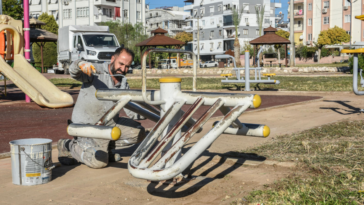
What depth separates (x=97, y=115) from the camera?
4.85 meters

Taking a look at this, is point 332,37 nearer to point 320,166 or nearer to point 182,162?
point 320,166

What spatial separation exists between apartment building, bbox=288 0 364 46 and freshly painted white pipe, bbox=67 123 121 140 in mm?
69080

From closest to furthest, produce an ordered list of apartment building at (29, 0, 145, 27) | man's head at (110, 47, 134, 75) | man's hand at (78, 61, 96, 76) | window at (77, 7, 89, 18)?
1. man's hand at (78, 61, 96, 76)
2. man's head at (110, 47, 134, 75)
3. apartment building at (29, 0, 145, 27)
4. window at (77, 7, 89, 18)

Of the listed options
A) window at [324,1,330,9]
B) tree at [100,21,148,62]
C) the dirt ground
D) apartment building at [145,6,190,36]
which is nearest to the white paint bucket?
the dirt ground

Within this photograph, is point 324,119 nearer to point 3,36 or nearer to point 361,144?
point 361,144

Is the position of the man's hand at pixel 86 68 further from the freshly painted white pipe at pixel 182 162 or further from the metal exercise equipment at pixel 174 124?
the freshly painted white pipe at pixel 182 162

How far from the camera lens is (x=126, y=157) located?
5406mm

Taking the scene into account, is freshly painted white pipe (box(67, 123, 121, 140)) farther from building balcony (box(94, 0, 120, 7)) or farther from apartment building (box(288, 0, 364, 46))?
building balcony (box(94, 0, 120, 7))

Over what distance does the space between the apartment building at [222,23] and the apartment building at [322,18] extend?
27.7ft

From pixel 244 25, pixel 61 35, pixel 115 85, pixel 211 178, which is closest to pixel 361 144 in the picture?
pixel 211 178

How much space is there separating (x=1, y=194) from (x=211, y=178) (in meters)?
2.00

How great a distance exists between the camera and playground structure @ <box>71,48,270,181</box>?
3.35 metres

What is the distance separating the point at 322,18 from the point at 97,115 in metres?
77.0

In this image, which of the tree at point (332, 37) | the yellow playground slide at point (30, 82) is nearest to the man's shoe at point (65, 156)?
the yellow playground slide at point (30, 82)
